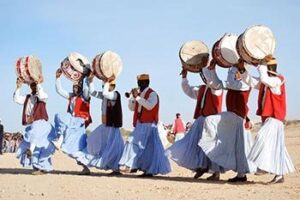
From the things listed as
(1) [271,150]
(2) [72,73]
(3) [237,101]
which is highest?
(2) [72,73]

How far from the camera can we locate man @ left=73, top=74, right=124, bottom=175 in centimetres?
1303

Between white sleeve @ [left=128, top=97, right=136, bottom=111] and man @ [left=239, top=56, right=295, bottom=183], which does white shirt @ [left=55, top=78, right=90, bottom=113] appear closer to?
white sleeve @ [left=128, top=97, right=136, bottom=111]

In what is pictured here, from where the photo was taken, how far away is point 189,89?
12305 millimetres

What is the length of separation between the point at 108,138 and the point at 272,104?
3.92 m

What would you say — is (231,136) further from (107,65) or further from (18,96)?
(18,96)

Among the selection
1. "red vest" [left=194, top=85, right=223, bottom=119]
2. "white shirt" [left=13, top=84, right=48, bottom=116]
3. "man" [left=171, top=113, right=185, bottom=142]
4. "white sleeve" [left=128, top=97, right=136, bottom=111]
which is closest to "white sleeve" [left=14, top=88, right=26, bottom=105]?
"white shirt" [left=13, top=84, right=48, bottom=116]

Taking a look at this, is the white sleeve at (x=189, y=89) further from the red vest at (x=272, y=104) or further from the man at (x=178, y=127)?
the man at (x=178, y=127)

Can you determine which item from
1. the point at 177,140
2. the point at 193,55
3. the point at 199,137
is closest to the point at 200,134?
the point at 199,137

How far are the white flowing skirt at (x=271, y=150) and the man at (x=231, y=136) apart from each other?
64 centimetres

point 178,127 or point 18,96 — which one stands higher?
point 18,96

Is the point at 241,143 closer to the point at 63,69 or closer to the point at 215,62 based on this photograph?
the point at 215,62

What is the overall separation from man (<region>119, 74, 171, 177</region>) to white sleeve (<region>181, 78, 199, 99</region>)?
62cm

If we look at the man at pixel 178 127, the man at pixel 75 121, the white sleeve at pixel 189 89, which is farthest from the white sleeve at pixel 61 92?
the man at pixel 178 127

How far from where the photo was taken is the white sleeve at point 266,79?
10383mm
